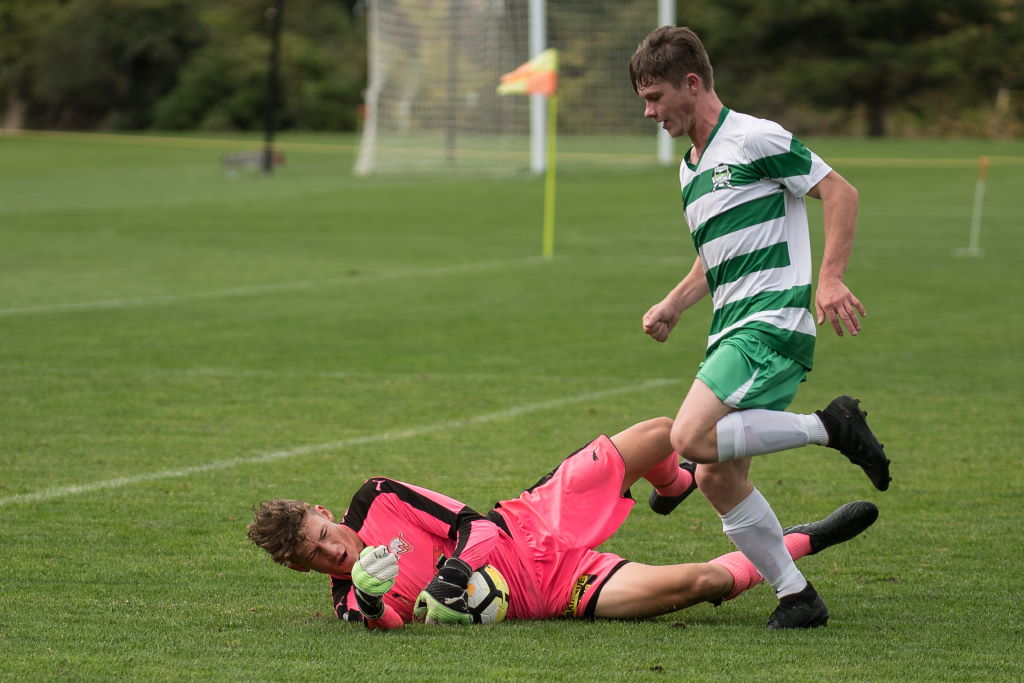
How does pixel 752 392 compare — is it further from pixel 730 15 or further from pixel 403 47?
pixel 730 15

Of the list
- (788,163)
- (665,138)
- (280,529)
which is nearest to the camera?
(280,529)

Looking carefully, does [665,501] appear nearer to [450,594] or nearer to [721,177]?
[450,594]

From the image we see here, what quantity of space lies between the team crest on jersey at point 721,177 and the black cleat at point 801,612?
1459mm

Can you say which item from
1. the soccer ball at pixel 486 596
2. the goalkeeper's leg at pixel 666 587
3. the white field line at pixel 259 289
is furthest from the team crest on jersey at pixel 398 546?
the white field line at pixel 259 289

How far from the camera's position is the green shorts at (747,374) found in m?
5.00

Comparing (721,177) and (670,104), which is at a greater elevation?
(670,104)

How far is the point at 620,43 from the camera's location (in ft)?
110

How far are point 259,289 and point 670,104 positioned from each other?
473 inches

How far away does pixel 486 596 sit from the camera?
511 centimetres

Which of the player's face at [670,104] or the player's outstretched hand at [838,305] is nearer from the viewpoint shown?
the player's outstretched hand at [838,305]

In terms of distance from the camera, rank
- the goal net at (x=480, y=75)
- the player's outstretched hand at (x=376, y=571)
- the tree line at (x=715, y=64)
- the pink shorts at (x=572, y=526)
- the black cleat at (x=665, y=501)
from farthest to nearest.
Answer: the tree line at (x=715, y=64)
the goal net at (x=480, y=75)
the black cleat at (x=665, y=501)
the pink shorts at (x=572, y=526)
the player's outstretched hand at (x=376, y=571)

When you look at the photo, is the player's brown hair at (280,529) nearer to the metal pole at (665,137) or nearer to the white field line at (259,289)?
the white field line at (259,289)

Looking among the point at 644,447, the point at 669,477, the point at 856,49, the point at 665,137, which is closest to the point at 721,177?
the point at 644,447

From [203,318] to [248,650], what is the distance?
9.74 m
